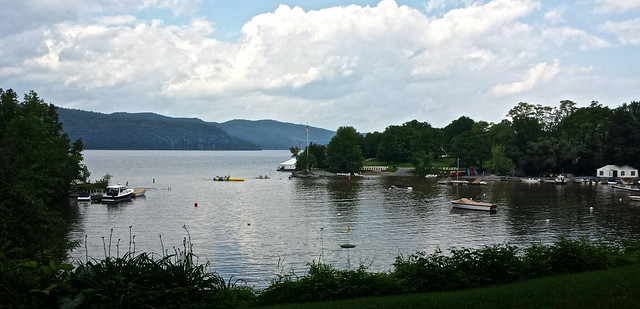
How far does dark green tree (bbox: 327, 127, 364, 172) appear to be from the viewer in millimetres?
139375

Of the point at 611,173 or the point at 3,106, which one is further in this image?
the point at 611,173

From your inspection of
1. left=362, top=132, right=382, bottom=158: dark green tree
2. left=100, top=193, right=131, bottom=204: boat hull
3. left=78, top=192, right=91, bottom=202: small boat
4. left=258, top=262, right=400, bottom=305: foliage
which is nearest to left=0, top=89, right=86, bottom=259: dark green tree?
left=78, top=192, right=91, bottom=202: small boat

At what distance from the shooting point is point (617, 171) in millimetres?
104562

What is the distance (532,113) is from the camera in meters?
137

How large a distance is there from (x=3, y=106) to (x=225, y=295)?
182ft

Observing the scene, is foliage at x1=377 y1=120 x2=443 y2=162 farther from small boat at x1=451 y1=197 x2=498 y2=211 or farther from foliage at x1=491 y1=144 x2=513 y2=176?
small boat at x1=451 y1=197 x2=498 y2=211

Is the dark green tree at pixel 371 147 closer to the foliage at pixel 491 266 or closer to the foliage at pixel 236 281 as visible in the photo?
the foliage at pixel 236 281

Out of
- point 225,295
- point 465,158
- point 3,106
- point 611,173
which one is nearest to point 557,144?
point 611,173

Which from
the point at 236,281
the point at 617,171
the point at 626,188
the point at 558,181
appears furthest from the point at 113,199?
the point at 617,171

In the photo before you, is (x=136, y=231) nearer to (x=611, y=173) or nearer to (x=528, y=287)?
(x=528, y=287)

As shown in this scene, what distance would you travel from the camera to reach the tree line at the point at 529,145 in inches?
4200

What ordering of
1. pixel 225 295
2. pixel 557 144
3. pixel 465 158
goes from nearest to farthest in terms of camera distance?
1. pixel 225 295
2. pixel 557 144
3. pixel 465 158

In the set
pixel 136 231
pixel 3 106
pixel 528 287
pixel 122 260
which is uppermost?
pixel 3 106

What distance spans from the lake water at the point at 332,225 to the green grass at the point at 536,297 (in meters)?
16.0
